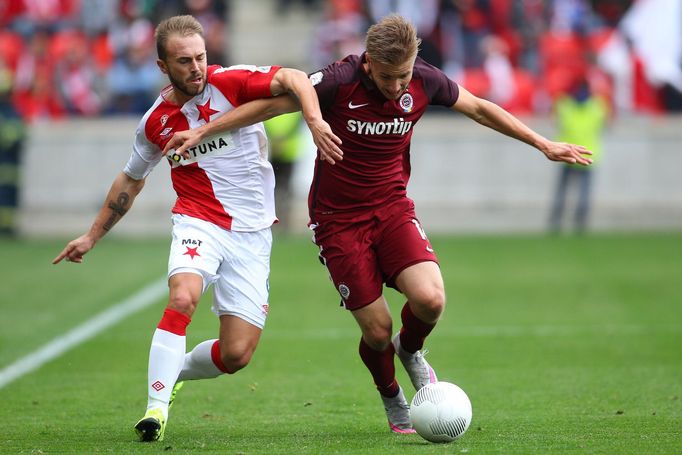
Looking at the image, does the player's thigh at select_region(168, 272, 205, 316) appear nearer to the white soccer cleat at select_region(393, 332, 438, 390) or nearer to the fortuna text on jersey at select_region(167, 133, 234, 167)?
the fortuna text on jersey at select_region(167, 133, 234, 167)

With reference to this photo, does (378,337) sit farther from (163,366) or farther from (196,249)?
A: (163,366)

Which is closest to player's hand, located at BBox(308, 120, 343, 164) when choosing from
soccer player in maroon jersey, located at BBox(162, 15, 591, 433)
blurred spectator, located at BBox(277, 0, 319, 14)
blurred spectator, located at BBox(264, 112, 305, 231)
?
soccer player in maroon jersey, located at BBox(162, 15, 591, 433)

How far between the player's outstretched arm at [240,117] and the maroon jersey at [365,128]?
0.20 metres

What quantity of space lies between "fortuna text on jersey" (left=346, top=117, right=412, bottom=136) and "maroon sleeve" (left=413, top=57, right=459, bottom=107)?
0.71ft

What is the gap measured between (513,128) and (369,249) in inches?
41.5

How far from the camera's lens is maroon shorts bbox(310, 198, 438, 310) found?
7.07 meters

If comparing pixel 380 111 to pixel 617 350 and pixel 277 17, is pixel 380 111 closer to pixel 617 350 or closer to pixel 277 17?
pixel 617 350

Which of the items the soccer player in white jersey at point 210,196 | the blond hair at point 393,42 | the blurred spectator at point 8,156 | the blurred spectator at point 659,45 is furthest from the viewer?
the blurred spectator at point 659,45

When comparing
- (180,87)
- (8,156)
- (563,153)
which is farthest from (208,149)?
(8,156)

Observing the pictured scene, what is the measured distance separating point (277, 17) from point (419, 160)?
5007 mm

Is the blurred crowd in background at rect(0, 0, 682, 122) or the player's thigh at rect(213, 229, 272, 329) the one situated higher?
the blurred crowd in background at rect(0, 0, 682, 122)

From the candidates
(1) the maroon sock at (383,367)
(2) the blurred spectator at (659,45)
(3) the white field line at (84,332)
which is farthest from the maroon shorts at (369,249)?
(2) the blurred spectator at (659,45)

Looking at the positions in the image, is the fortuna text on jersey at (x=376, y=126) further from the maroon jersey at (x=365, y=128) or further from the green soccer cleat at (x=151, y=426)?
the green soccer cleat at (x=151, y=426)

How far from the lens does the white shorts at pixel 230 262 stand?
6.95 meters
